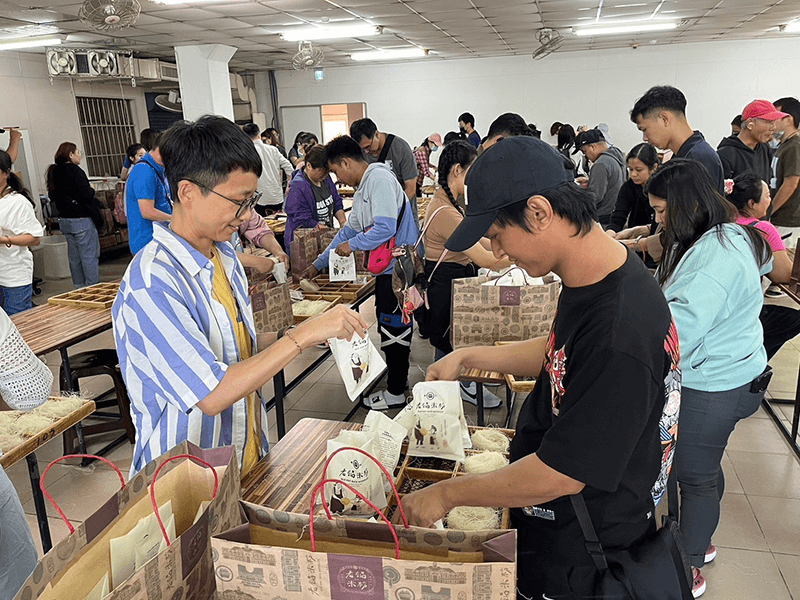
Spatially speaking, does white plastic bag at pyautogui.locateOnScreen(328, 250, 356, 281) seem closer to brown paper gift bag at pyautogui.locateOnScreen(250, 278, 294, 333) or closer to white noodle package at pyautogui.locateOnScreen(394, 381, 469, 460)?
brown paper gift bag at pyautogui.locateOnScreen(250, 278, 294, 333)

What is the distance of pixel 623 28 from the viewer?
909 cm

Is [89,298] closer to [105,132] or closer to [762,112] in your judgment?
[762,112]

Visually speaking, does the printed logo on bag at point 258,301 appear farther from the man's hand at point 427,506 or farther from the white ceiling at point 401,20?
the white ceiling at point 401,20

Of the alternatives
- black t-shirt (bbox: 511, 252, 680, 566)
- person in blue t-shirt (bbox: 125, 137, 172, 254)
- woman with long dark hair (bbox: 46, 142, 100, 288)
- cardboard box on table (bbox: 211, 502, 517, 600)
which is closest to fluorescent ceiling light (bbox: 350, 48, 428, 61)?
woman with long dark hair (bbox: 46, 142, 100, 288)

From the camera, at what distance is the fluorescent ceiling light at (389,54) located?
1086 cm

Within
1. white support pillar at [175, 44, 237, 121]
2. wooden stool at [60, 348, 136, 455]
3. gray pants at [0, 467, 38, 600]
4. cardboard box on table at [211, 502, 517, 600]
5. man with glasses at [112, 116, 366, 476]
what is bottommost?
wooden stool at [60, 348, 136, 455]

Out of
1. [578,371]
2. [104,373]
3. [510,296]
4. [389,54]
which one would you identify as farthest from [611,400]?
[389,54]

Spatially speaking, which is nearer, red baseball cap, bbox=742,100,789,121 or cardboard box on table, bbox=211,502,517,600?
cardboard box on table, bbox=211,502,517,600

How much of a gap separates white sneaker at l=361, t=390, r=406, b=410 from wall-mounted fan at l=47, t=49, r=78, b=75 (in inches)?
270

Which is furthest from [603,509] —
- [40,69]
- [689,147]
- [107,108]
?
[107,108]

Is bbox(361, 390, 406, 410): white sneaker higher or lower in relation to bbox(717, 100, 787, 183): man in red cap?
lower

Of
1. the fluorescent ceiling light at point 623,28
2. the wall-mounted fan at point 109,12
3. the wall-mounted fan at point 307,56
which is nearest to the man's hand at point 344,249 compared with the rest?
the wall-mounted fan at point 109,12

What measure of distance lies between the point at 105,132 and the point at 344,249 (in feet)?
29.0

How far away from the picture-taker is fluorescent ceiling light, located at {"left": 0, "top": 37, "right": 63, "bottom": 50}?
7676mm
